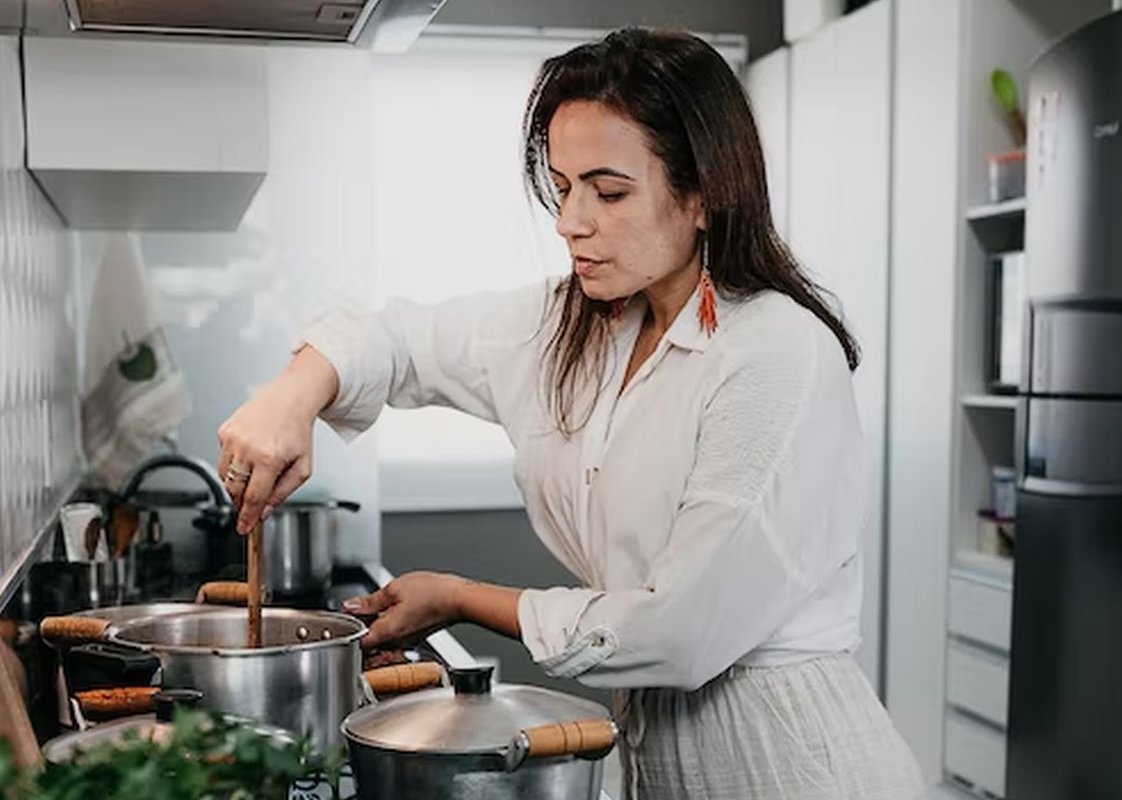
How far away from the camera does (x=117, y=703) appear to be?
1.20 m

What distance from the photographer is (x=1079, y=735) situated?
2.79 m

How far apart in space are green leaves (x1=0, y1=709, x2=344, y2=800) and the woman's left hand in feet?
2.15

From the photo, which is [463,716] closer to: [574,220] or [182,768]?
[182,768]

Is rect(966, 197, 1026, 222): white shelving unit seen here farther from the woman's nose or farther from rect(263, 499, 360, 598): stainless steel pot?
the woman's nose

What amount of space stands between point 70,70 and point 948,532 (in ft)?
7.29

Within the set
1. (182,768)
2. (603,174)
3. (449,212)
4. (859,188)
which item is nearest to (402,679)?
(603,174)

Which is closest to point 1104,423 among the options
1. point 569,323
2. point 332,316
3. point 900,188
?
point 900,188

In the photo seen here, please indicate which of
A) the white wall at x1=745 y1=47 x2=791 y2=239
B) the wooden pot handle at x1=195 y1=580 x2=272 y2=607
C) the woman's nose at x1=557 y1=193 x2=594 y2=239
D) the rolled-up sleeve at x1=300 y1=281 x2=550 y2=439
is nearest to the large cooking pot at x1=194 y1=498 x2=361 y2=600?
the rolled-up sleeve at x1=300 y1=281 x2=550 y2=439

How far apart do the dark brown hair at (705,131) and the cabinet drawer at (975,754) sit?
2.00 m

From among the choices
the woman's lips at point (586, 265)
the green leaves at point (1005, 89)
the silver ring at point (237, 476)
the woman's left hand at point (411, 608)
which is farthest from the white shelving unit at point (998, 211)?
the silver ring at point (237, 476)

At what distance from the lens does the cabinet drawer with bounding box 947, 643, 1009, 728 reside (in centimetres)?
322

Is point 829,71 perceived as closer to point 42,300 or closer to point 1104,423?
point 1104,423

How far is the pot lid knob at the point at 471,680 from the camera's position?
3.52 ft

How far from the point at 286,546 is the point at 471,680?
5.53 ft
